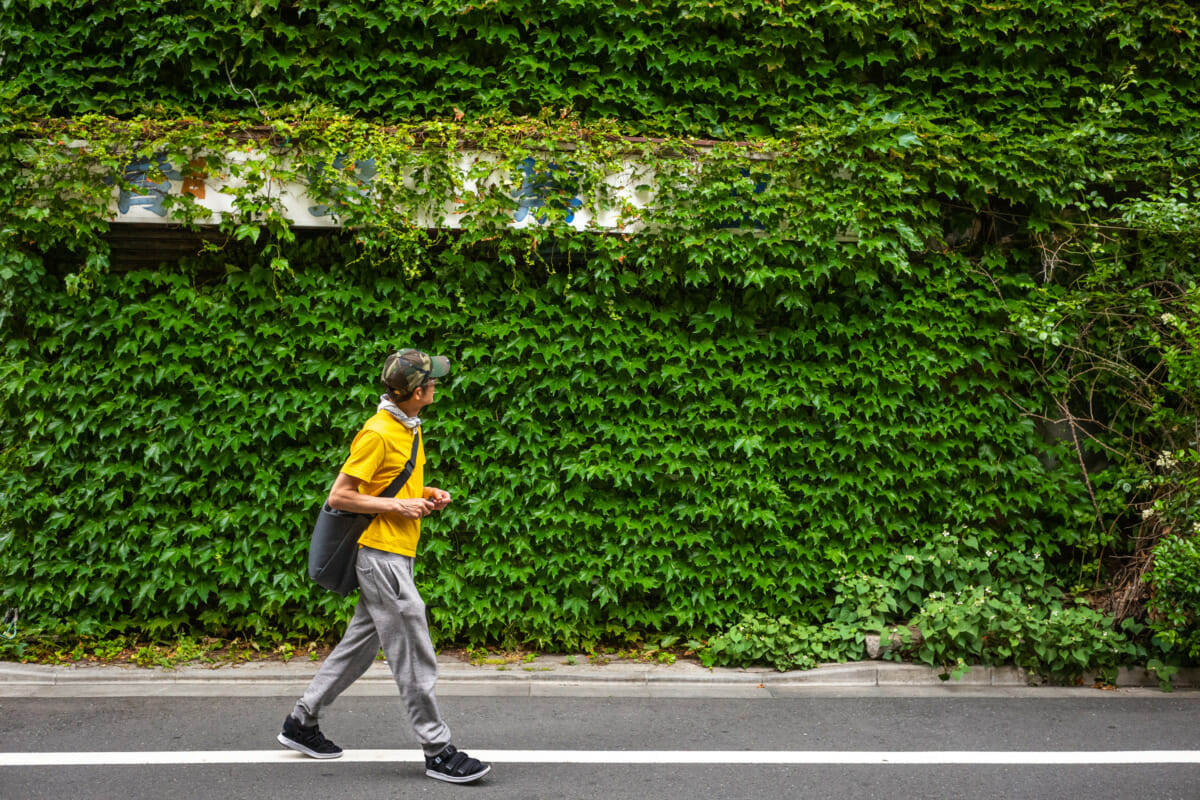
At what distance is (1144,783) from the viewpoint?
411cm

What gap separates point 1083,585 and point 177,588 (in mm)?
6968

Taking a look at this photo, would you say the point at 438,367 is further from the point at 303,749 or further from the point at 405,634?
the point at 303,749

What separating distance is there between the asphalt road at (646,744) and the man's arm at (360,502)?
1335 millimetres

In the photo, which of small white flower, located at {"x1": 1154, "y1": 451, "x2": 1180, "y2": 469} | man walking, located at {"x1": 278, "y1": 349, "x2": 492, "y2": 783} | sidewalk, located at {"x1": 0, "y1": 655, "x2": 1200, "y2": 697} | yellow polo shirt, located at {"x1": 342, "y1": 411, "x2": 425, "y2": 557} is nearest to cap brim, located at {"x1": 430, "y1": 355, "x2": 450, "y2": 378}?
man walking, located at {"x1": 278, "y1": 349, "x2": 492, "y2": 783}

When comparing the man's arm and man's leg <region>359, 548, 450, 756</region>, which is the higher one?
the man's arm

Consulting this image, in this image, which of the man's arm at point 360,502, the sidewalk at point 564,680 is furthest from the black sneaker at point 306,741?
the man's arm at point 360,502

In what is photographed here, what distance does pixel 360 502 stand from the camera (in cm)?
379

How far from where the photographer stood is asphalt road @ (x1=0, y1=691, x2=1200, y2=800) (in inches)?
155

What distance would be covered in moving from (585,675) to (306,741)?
6.86ft

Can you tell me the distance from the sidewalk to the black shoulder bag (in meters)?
1.72

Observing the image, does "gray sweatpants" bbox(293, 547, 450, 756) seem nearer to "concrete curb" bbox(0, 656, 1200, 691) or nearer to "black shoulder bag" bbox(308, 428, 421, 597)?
"black shoulder bag" bbox(308, 428, 421, 597)

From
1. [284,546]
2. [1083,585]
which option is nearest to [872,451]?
[1083,585]

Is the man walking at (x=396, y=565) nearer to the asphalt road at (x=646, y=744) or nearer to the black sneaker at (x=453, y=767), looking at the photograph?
the black sneaker at (x=453, y=767)

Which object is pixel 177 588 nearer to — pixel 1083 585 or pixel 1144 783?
pixel 1144 783
